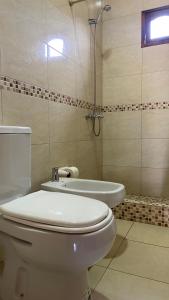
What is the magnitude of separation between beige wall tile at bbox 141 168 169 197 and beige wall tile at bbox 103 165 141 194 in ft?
0.21

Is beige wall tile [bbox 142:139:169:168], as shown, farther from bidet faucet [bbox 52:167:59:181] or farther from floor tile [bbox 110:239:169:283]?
bidet faucet [bbox 52:167:59:181]

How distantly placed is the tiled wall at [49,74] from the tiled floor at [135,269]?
690mm

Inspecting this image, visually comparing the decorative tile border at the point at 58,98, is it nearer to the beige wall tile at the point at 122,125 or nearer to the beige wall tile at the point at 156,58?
the beige wall tile at the point at 122,125

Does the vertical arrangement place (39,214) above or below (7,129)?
below

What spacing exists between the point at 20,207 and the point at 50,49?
114 centimetres

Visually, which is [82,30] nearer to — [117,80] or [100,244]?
[117,80]

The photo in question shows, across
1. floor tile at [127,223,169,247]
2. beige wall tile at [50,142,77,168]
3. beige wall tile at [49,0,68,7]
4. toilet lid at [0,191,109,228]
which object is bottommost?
floor tile at [127,223,169,247]

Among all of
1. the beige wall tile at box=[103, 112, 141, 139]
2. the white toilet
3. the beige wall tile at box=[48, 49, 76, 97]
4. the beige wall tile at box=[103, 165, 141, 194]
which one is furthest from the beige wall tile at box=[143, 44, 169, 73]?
the white toilet

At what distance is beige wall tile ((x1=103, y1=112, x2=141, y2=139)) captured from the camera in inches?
91.2

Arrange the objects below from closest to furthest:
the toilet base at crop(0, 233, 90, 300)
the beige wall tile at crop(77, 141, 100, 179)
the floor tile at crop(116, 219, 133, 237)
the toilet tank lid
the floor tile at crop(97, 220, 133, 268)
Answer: the toilet base at crop(0, 233, 90, 300)
the toilet tank lid
the floor tile at crop(97, 220, 133, 268)
the floor tile at crop(116, 219, 133, 237)
the beige wall tile at crop(77, 141, 100, 179)

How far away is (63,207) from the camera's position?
90cm

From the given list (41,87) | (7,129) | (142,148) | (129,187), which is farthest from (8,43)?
(129,187)

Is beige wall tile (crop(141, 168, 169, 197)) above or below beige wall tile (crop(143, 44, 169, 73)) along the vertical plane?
below

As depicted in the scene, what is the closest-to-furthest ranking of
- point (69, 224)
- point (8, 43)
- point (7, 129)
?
point (69, 224) → point (7, 129) → point (8, 43)
